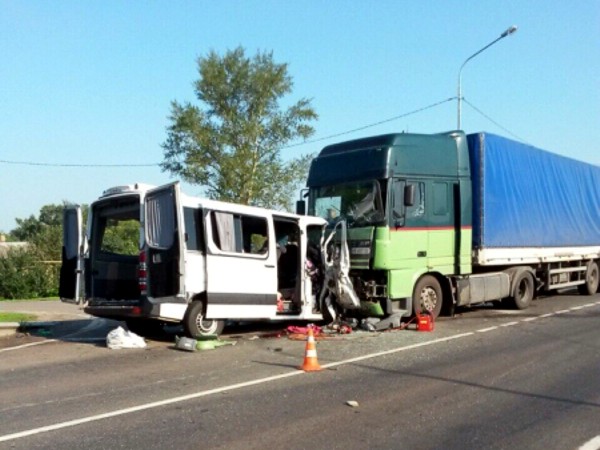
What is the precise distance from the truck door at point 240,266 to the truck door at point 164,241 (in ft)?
2.65

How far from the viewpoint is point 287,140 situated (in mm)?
36469

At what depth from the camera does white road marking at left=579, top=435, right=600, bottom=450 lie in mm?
5293

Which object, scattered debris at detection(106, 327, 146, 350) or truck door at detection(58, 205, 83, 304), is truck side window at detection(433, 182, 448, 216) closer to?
scattered debris at detection(106, 327, 146, 350)

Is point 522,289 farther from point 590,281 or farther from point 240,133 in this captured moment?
point 240,133

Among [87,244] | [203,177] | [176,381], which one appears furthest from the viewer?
[203,177]

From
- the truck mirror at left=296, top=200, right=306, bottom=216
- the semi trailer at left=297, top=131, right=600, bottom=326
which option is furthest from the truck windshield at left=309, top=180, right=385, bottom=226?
the truck mirror at left=296, top=200, right=306, bottom=216

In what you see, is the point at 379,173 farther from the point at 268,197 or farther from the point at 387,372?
the point at 268,197

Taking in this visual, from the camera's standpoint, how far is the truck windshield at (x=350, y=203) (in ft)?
40.6

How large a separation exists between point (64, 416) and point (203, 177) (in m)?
29.6

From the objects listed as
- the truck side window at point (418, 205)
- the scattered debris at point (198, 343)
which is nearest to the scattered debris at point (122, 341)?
the scattered debris at point (198, 343)

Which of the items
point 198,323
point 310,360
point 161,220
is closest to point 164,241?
point 161,220

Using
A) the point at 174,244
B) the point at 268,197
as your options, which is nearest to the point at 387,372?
the point at 174,244

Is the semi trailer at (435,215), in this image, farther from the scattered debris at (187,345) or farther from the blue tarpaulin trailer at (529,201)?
the scattered debris at (187,345)

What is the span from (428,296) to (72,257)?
6.79m
